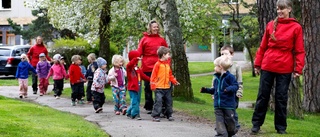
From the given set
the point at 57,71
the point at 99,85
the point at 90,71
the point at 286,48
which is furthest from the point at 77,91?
the point at 286,48

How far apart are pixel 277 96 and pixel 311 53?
7.37 metres

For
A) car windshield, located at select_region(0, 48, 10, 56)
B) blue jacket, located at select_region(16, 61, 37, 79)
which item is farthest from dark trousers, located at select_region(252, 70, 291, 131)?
car windshield, located at select_region(0, 48, 10, 56)

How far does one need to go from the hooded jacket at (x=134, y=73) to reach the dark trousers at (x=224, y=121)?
3476mm

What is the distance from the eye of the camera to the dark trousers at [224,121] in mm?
10211

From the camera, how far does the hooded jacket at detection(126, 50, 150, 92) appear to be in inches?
532

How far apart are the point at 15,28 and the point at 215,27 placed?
13.9 m

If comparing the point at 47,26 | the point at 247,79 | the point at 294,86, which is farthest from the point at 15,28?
the point at 294,86

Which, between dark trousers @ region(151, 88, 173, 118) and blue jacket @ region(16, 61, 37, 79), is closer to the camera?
dark trousers @ region(151, 88, 173, 118)

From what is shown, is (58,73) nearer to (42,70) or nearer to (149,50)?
(42,70)

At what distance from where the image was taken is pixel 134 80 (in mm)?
13609

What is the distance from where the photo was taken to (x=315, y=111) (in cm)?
1794

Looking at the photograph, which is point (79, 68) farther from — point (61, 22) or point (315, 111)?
point (61, 22)

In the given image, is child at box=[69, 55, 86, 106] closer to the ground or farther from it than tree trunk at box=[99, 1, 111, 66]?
closer to the ground

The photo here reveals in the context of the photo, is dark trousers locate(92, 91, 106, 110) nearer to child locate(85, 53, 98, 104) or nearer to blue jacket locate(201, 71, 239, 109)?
child locate(85, 53, 98, 104)
